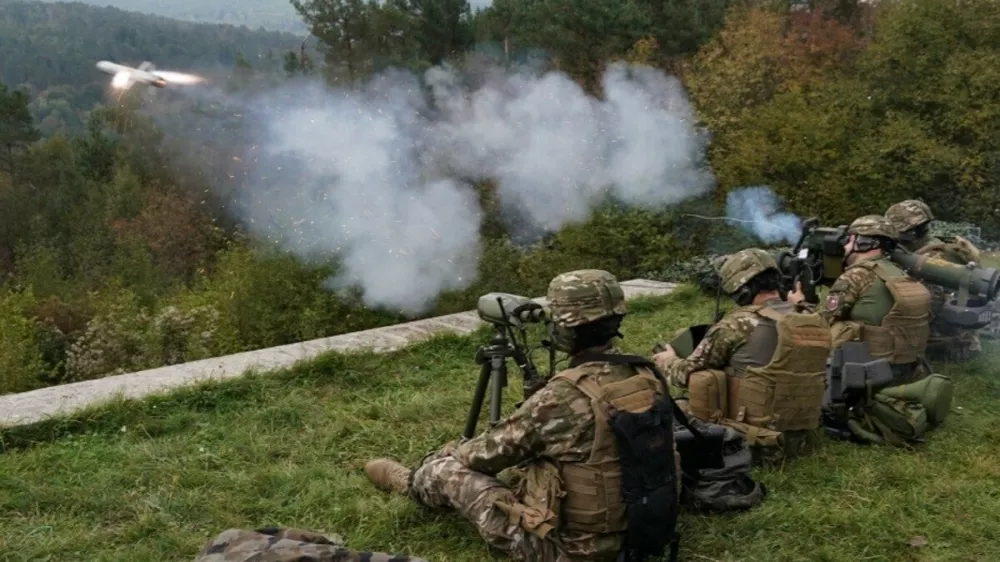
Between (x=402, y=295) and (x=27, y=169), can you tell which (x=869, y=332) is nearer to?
(x=402, y=295)

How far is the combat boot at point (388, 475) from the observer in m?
5.15

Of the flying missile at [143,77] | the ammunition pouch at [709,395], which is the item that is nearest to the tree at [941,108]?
the flying missile at [143,77]

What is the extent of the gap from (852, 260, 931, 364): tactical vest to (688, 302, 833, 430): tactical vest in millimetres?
1509

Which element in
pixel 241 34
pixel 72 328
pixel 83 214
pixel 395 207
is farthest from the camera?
pixel 241 34

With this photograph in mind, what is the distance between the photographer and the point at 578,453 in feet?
12.9

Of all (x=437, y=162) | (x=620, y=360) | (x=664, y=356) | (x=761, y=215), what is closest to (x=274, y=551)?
(x=620, y=360)

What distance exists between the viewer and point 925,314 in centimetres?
677

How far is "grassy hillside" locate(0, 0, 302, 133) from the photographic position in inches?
2614

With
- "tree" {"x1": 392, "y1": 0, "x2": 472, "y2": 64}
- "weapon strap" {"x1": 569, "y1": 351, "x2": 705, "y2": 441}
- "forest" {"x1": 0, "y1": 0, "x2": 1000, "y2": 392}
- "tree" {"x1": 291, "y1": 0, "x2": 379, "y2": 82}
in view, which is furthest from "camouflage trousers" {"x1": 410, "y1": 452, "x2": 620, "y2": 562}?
"tree" {"x1": 392, "y1": 0, "x2": 472, "y2": 64}

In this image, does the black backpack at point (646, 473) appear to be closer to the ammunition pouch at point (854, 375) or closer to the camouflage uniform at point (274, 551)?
the camouflage uniform at point (274, 551)

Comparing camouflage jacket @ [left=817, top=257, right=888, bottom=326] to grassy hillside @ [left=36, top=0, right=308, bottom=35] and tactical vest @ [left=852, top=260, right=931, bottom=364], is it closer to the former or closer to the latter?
tactical vest @ [left=852, top=260, right=931, bottom=364]

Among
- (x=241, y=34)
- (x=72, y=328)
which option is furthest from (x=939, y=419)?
(x=241, y=34)

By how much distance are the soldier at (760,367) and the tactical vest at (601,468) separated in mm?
1683

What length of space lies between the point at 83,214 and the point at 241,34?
43.7 metres
